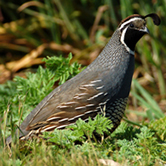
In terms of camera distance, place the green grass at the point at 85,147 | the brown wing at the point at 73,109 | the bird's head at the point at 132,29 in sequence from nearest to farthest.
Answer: the green grass at the point at 85,147
the brown wing at the point at 73,109
the bird's head at the point at 132,29

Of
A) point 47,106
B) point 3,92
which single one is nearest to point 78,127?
point 47,106

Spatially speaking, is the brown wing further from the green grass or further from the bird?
the green grass

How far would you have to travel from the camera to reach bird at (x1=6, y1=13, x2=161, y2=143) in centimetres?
303

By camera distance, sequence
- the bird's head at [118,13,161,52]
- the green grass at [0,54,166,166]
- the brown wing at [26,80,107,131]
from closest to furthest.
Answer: the green grass at [0,54,166,166]
the brown wing at [26,80,107,131]
the bird's head at [118,13,161,52]

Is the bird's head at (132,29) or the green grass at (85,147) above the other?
the bird's head at (132,29)

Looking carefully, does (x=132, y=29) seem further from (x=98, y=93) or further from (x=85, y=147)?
(x=85, y=147)

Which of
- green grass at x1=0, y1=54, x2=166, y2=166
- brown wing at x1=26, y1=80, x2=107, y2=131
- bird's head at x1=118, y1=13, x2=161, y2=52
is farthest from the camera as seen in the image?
bird's head at x1=118, y1=13, x2=161, y2=52

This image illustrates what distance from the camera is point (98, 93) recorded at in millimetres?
3039

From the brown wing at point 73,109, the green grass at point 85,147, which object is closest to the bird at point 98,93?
the brown wing at point 73,109

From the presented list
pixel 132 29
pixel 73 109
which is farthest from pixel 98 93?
pixel 132 29

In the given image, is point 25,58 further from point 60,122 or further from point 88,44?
point 60,122

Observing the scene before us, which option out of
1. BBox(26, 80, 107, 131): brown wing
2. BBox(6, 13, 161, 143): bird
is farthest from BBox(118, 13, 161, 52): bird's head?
BBox(26, 80, 107, 131): brown wing

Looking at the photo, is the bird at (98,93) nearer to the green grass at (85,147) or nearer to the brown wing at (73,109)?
the brown wing at (73,109)

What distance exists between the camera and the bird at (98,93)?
3029 mm
